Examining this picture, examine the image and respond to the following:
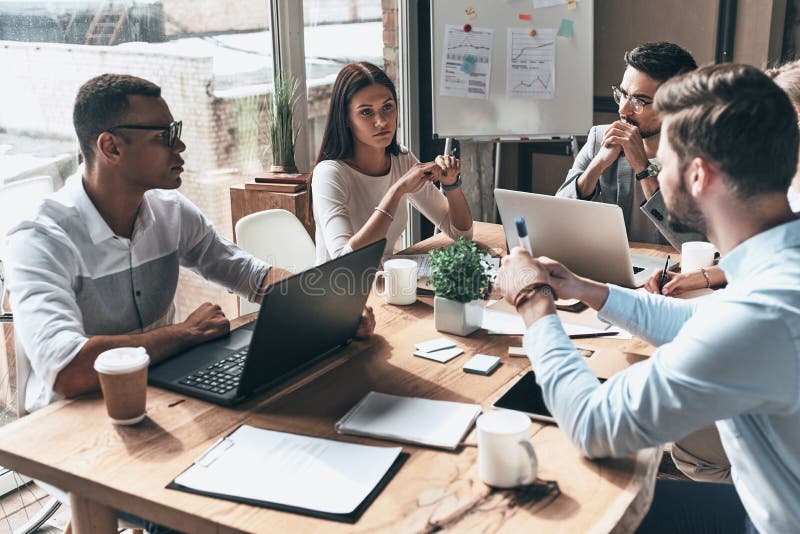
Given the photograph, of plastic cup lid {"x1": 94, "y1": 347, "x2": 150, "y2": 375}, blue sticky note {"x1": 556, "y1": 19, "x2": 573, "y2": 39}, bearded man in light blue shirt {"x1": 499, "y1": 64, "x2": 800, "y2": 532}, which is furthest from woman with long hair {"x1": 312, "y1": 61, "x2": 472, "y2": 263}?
blue sticky note {"x1": 556, "y1": 19, "x2": 573, "y2": 39}

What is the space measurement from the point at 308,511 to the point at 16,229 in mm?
949

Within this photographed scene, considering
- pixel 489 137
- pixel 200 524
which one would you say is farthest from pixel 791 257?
pixel 489 137

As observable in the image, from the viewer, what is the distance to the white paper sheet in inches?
44.6

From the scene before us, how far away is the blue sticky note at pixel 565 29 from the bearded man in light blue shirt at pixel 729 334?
262cm

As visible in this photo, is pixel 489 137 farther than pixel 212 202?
Yes

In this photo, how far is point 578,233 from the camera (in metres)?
2.04

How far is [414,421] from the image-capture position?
A: 1347 mm

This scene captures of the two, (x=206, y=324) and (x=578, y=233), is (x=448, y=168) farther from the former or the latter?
(x=206, y=324)

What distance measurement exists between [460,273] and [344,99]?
1.04 meters

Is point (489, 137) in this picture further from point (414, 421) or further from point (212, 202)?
point (414, 421)

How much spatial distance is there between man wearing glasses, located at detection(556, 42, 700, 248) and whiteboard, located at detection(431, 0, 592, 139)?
108 centimetres

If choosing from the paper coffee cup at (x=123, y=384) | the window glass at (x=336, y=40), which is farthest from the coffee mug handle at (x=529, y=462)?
the window glass at (x=336, y=40)

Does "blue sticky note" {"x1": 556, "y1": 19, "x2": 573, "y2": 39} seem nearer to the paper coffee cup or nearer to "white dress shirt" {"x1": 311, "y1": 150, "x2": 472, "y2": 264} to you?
"white dress shirt" {"x1": 311, "y1": 150, "x2": 472, "y2": 264}

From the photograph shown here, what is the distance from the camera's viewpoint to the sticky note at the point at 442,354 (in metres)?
1.62
